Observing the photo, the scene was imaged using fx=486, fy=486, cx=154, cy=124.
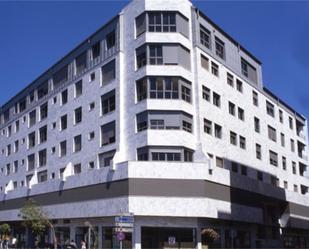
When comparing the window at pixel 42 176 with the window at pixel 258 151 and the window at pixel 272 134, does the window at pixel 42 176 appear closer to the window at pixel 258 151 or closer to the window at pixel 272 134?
the window at pixel 258 151

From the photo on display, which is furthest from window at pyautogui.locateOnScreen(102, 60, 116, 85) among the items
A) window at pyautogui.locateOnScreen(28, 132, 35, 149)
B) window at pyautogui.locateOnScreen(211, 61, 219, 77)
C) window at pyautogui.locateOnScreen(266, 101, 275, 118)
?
window at pyautogui.locateOnScreen(266, 101, 275, 118)

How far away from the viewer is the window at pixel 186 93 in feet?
141

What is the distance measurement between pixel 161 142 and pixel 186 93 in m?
5.51

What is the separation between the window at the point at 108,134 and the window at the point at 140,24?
344 inches

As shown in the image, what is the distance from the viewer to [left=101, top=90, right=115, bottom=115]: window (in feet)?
150

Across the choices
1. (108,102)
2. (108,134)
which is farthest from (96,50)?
(108,134)

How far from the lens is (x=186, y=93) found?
142 feet

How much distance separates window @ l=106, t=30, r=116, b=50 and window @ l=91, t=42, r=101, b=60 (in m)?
1.62

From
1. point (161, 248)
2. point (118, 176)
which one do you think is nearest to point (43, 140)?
point (118, 176)

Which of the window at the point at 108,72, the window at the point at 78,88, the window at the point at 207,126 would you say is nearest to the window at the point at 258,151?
the window at the point at 207,126

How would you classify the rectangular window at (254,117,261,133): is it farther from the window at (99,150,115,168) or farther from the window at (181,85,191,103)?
the window at (99,150,115,168)

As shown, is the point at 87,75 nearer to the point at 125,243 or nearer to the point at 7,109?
the point at 125,243

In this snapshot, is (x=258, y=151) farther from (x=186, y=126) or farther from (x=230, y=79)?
(x=186, y=126)

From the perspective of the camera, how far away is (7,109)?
72125 mm
